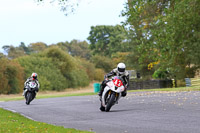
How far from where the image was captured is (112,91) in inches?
627

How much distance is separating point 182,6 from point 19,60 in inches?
1645

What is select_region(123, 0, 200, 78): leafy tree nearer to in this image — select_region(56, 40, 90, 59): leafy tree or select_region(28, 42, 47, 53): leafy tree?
select_region(28, 42, 47, 53): leafy tree

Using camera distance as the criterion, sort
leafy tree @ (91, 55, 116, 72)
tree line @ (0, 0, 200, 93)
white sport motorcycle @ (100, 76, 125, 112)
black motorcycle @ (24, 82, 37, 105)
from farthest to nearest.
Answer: leafy tree @ (91, 55, 116, 72) < tree line @ (0, 0, 200, 93) < black motorcycle @ (24, 82, 37, 105) < white sport motorcycle @ (100, 76, 125, 112)

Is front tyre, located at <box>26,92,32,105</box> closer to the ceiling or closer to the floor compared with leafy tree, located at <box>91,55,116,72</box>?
closer to the floor

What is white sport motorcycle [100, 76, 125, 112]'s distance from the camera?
1572 cm

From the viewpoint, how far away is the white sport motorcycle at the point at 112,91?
1572cm

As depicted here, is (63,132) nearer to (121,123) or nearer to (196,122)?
(121,123)

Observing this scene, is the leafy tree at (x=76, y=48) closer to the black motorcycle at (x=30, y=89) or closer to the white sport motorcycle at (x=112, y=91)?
the black motorcycle at (x=30, y=89)

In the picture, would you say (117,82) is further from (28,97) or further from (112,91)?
(28,97)

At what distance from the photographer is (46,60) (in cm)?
6812

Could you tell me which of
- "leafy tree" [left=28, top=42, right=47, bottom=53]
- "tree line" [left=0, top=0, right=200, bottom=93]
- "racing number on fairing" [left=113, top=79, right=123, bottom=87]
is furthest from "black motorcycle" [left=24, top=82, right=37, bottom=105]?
"leafy tree" [left=28, top=42, right=47, bottom=53]

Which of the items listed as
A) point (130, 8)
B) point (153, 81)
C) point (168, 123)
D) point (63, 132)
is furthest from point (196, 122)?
point (153, 81)

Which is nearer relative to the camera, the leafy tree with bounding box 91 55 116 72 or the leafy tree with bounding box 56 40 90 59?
the leafy tree with bounding box 91 55 116 72

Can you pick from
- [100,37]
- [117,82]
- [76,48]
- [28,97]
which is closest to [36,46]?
[76,48]
